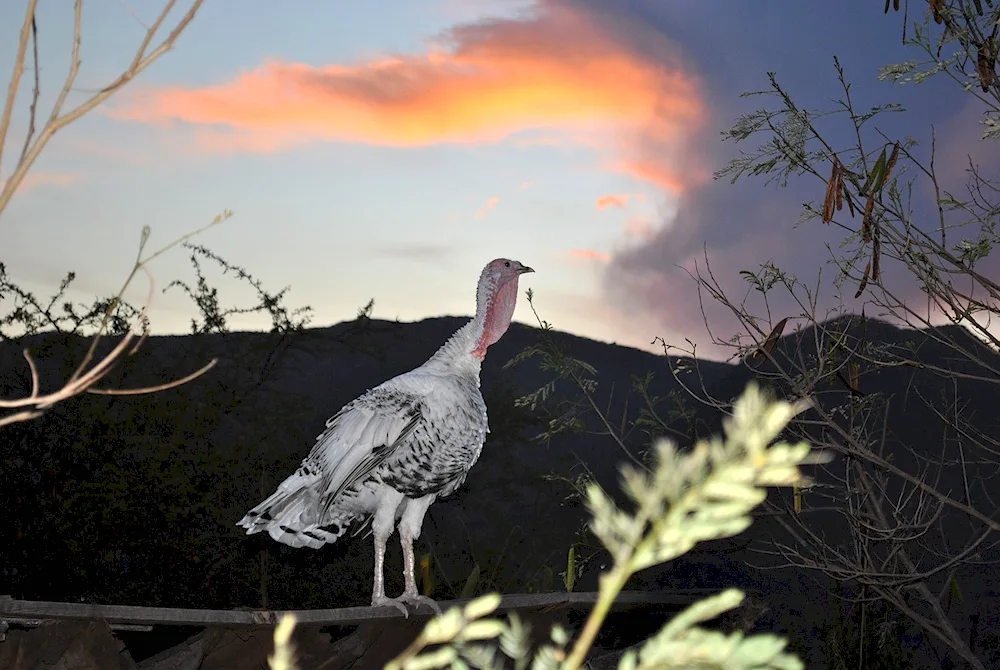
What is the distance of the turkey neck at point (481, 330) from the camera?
5.16 m

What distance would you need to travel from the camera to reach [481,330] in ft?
17.1

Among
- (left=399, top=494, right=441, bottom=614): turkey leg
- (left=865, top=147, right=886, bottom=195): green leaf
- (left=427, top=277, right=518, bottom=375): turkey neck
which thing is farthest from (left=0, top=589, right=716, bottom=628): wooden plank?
(left=865, top=147, right=886, bottom=195): green leaf

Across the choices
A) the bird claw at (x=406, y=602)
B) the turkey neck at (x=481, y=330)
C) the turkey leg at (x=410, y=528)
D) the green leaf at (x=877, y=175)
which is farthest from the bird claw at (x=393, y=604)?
the green leaf at (x=877, y=175)

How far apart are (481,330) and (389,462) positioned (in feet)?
3.06

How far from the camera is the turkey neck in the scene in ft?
16.9

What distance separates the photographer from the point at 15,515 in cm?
703

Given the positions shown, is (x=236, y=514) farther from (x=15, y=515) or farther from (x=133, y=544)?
(x=15, y=515)

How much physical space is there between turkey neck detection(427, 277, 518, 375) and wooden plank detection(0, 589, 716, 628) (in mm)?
1302

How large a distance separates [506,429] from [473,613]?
8785 millimetres

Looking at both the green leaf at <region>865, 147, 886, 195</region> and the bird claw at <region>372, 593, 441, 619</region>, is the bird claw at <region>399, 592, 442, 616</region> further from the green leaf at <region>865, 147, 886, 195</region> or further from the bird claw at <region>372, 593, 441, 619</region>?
the green leaf at <region>865, 147, 886, 195</region>

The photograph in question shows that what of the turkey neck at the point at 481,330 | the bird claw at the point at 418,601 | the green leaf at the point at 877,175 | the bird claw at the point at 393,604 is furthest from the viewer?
the turkey neck at the point at 481,330

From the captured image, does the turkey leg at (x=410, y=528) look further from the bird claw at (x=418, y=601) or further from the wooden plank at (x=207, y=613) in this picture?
the wooden plank at (x=207, y=613)

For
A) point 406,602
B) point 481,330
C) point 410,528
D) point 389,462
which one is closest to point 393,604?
point 406,602

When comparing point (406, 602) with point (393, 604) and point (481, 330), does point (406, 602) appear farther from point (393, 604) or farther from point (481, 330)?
point (481, 330)
